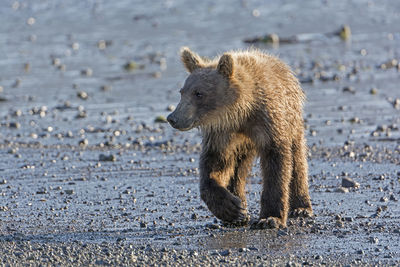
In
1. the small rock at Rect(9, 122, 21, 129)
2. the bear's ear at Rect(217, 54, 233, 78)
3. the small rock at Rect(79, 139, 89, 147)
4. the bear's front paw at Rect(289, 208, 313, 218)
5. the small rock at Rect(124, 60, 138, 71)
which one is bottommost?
the bear's front paw at Rect(289, 208, 313, 218)

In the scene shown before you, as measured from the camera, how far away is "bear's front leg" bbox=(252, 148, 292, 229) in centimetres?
852

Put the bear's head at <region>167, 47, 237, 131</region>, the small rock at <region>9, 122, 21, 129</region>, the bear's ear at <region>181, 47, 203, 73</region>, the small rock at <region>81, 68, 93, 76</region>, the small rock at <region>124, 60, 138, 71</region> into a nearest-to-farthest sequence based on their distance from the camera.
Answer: the bear's head at <region>167, 47, 237, 131</region> < the bear's ear at <region>181, 47, 203, 73</region> < the small rock at <region>9, 122, 21, 129</region> < the small rock at <region>81, 68, 93, 76</region> < the small rock at <region>124, 60, 138, 71</region>

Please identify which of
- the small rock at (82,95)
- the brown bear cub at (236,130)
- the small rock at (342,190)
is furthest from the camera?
the small rock at (82,95)

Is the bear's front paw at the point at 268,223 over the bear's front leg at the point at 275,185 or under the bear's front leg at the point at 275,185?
under

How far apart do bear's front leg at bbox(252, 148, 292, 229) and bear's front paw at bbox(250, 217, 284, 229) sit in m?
0.06

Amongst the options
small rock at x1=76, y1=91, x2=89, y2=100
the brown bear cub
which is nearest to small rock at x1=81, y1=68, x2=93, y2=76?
small rock at x1=76, y1=91, x2=89, y2=100

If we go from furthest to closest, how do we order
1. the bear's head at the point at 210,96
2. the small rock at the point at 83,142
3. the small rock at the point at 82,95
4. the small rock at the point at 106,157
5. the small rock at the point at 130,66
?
the small rock at the point at 130,66, the small rock at the point at 82,95, the small rock at the point at 83,142, the small rock at the point at 106,157, the bear's head at the point at 210,96

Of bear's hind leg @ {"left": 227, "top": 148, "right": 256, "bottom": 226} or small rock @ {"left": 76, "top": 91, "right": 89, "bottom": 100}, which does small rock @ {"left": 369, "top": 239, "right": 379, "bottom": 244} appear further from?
small rock @ {"left": 76, "top": 91, "right": 89, "bottom": 100}

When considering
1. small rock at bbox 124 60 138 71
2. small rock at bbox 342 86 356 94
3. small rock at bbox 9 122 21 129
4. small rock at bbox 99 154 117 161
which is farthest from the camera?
small rock at bbox 124 60 138 71

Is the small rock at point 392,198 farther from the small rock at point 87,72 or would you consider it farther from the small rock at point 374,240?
the small rock at point 87,72

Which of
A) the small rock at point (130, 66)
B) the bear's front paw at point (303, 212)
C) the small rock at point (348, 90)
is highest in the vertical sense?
the small rock at point (130, 66)

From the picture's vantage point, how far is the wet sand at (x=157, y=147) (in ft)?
25.4

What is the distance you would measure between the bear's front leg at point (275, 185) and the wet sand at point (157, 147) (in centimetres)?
23

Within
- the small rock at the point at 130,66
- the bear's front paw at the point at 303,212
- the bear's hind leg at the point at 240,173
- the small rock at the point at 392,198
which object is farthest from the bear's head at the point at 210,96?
the small rock at the point at 130,66
